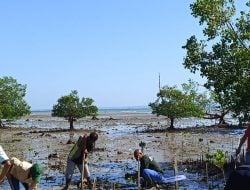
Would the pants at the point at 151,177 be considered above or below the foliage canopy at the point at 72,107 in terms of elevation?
below

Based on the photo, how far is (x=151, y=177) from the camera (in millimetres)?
13406

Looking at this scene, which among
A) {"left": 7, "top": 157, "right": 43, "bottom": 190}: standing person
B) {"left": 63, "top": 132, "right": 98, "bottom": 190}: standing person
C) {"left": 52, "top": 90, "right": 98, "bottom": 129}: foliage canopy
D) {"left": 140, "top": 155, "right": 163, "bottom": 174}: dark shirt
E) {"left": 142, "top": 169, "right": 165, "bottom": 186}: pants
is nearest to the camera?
{"left": 7, "top": 157, "right": 43, "bottom": 190}: standing person

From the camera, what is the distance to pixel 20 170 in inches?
419

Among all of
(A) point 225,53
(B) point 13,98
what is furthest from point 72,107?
(A) point 225,53

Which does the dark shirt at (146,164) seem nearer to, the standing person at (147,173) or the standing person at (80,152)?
the standing person at (147,173)

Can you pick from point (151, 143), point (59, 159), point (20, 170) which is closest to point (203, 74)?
point (59, 159)

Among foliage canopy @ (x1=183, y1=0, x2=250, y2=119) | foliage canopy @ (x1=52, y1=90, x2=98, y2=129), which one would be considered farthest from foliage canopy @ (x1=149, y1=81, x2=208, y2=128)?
foliage canopy @ (x1=183, y1=0, x2=250, y2=119)

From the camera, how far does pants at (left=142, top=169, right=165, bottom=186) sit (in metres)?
13.4

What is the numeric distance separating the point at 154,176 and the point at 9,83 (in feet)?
119

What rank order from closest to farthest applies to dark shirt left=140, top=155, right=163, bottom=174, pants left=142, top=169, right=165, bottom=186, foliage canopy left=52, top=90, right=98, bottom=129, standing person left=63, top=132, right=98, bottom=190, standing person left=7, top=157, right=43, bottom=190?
1. standing person left=7, top=157, right=43, bottom=190
2. standing person left=63, top=132, right=98, bottom=190
3. pants left=142, top=169, right=165, bottom=186
4. dark shirt left=140, top=155, right=163, bottom=174
5. foliage canopy left=52, top=90, right=98, bottom=129

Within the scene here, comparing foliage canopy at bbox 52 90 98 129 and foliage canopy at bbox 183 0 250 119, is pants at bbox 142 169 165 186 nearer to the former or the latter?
foliage canopy at bbox 183 0 250 119

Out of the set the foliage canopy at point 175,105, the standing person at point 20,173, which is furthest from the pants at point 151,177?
the foliage canopy at point 175,105

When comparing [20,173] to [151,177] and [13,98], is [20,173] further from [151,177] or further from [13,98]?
[13,98]

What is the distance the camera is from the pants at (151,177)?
13352 millimetres
